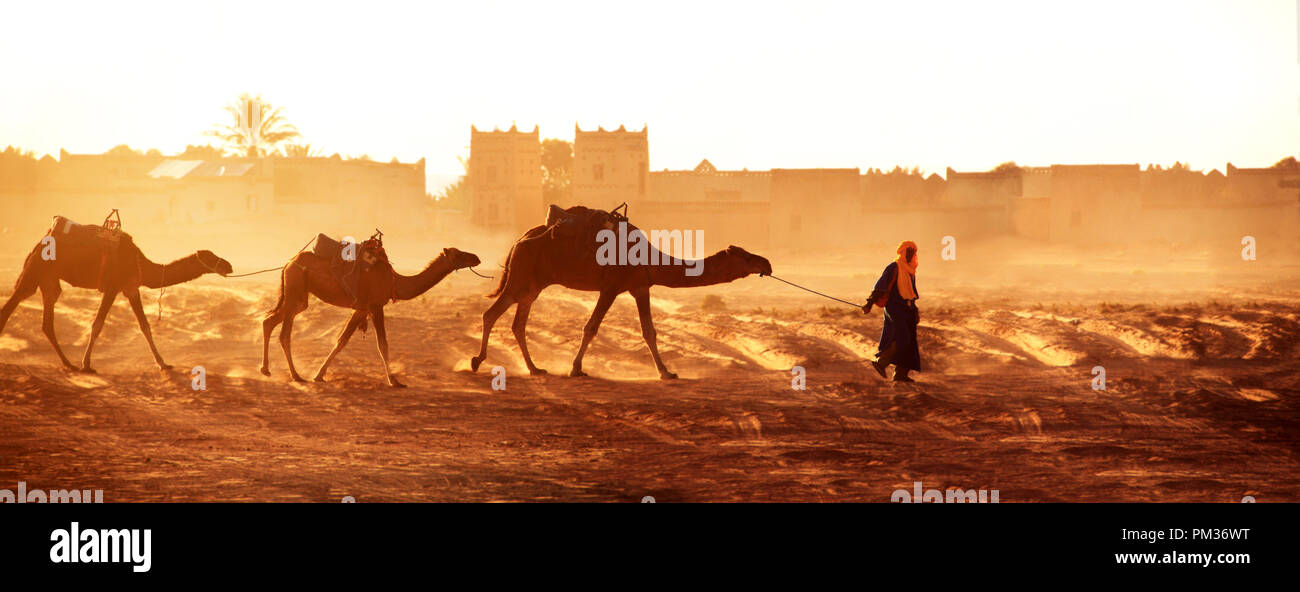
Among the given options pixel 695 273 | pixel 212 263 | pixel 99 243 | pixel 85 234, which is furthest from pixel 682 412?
pixel 85 234

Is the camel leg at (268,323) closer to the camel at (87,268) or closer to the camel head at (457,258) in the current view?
the camel at (87,268)

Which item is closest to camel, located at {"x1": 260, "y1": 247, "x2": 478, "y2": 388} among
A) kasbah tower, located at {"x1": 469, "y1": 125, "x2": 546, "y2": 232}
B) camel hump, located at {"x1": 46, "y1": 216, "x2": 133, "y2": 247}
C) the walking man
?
camel hump, located at {"x1": 46, "y1": 216, "x2": 133, "y2": 247}

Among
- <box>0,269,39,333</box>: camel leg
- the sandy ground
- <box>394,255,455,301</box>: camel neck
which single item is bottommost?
the sandy ground

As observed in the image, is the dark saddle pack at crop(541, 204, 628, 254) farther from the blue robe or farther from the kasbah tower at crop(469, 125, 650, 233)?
the kasbah tower at crop(469, 125, 650, 233)

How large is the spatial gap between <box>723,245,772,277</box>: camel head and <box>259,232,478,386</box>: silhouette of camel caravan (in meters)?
2.83

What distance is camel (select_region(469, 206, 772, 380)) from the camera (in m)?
13.6

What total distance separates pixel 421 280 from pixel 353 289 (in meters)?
0.80

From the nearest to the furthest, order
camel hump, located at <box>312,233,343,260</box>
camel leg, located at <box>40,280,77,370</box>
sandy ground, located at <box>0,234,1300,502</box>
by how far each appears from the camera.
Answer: sandy ground, located at <box>0,234,1300,502</box>, camel hump, located at <box>312,233,343,260</box>, camel leg, located at <box>40,280,77,370</box>

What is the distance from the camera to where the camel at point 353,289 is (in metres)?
13.2

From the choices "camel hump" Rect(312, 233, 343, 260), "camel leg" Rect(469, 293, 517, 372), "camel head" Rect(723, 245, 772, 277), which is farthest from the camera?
"camel leg" Rect(469, 293, 517, 372)

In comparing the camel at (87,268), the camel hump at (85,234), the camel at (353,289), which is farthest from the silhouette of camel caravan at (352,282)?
the camel hump at (85,234)
